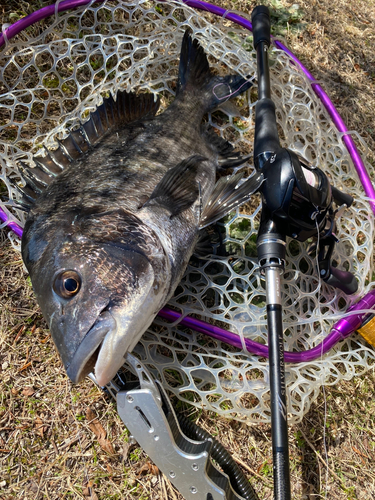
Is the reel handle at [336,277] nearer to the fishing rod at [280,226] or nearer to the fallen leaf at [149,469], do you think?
the fishing rod at [280,226]

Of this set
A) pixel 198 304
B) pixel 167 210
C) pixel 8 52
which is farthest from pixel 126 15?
pixel 198 304

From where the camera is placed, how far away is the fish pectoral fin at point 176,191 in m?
2.23

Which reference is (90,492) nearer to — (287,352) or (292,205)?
(287,352)

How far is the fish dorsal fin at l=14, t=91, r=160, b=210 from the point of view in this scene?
2.33m

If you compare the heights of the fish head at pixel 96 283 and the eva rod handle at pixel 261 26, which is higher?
the eva rod handle at pixel 261 26

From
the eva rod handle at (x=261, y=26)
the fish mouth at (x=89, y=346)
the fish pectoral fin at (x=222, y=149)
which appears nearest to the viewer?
the fish mouth at (x=89, y=346)

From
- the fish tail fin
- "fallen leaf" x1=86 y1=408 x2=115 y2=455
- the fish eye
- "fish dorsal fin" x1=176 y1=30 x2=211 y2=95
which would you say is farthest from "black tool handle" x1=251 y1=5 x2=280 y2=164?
"fallen leaf" x1=86 y1=408 x2=115 y2=455

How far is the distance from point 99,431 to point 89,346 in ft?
3.13

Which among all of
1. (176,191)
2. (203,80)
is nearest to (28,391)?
(176,191)

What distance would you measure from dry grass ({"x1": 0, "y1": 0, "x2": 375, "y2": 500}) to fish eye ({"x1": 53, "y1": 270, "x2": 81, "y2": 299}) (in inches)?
35.3

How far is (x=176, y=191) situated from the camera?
2275 mm

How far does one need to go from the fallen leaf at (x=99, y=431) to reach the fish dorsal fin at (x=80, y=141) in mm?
1346

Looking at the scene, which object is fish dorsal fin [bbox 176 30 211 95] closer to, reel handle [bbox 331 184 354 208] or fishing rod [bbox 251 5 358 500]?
fishing rod [bbox 251 5 358 500]

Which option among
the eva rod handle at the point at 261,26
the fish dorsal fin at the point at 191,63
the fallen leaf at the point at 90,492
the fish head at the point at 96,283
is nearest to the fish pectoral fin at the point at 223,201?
the fish head at the point at 96,283
